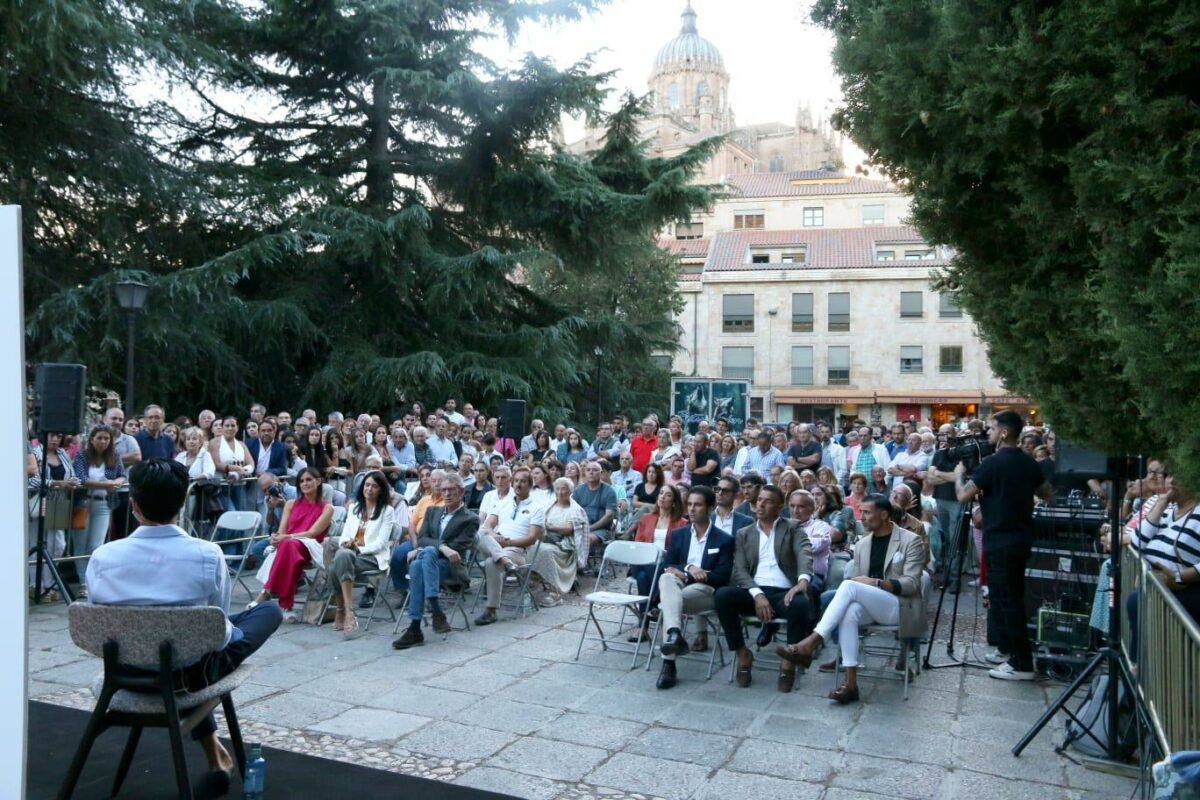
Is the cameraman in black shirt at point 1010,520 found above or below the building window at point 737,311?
below

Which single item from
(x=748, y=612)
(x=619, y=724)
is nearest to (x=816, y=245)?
(x=748, y=612)

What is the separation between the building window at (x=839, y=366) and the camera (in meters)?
46.9

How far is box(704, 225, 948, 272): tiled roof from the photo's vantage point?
47.7m

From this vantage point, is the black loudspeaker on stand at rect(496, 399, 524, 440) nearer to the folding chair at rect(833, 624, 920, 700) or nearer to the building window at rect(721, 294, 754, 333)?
the folding chair at rect(833, 624, 920, 700)

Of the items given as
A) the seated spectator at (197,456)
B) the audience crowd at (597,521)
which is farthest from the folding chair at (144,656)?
the seated spectator at (197,456)

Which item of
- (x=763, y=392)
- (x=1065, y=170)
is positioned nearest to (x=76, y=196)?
(x=1065, y=170)

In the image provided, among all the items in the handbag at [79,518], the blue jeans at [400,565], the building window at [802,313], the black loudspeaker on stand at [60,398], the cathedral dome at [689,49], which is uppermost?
the cathedral dome at [689,49]

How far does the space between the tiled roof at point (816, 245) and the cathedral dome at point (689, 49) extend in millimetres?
53739

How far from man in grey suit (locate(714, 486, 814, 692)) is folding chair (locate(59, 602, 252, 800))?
3.55m

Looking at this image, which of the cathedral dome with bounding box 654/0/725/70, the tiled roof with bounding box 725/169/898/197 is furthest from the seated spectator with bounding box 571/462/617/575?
the cathedral dome with bounding box 654/0/725/70

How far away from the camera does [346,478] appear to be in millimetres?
11422

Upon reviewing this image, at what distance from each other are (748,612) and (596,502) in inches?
145

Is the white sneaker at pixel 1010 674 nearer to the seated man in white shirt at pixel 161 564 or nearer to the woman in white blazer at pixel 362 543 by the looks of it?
the woman in white blazer at pixel 362 543

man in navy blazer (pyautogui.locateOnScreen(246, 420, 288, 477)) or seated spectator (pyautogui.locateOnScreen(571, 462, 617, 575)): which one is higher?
man in navy blazer (pyautogui.locateOnScreen(246, 420, 288, 477))
